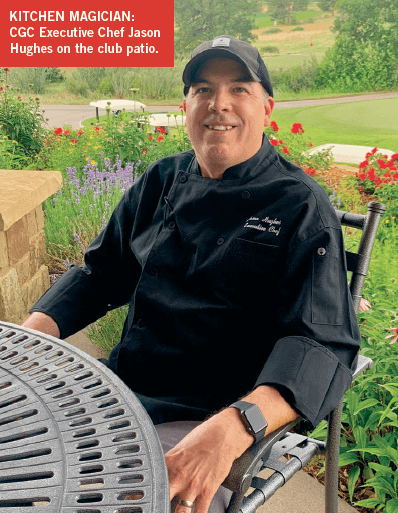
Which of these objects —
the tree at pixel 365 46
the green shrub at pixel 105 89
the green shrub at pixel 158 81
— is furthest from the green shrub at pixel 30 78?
the tree at pixel 365 46

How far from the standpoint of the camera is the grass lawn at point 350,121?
886cm

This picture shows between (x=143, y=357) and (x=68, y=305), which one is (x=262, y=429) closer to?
(x=143, y=357)

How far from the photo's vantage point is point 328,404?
1.15 meters

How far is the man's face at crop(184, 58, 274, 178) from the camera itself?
1.37 m

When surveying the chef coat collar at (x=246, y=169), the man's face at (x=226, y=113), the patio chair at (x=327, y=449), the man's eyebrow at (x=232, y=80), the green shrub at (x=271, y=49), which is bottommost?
the patio chair at (x=327, y=449)

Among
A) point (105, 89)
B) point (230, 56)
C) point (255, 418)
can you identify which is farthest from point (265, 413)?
point (105, 89)

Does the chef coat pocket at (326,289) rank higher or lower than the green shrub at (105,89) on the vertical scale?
lower

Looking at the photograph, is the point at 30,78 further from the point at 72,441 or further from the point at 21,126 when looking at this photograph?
the point at 72,441

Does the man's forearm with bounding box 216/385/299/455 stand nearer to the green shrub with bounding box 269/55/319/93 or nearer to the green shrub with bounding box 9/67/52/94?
the green shrub with bounding box 9/67/52/94

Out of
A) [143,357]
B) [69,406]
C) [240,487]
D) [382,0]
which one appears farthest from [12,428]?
[382,0]

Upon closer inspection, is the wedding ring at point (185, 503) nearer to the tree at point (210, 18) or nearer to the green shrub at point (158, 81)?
the tree at point (210, 18)

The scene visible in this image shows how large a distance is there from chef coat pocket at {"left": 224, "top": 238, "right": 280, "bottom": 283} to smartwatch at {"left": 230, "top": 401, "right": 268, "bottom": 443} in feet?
1.16

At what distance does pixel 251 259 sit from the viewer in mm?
1296
